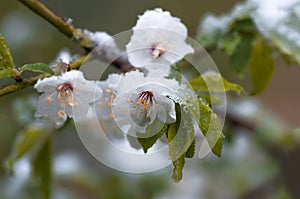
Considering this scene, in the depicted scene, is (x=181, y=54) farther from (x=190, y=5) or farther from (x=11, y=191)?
(x=190, y=5)

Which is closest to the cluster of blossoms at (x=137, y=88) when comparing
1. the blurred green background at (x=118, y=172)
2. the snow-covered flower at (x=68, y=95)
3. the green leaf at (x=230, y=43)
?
the snow-covered flower at (x=68, y=95)

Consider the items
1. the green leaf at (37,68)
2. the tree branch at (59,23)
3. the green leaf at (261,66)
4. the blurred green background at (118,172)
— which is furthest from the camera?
the blurred green background at (118,172)

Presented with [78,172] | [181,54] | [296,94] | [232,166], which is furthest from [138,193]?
[296,94]

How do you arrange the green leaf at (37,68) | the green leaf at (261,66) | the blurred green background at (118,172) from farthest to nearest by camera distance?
1. the blurred green background at (118,172)
2. the green leaf at (261,66)
3. the green leaf at (37,68)

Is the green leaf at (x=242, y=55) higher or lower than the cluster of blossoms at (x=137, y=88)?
higher

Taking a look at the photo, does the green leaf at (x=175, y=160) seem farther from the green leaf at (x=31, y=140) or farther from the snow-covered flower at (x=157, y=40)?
the green leaf at (x=31, y=140)

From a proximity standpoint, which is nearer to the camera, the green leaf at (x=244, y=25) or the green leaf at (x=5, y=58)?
the green leaf at (x=5, y=58)

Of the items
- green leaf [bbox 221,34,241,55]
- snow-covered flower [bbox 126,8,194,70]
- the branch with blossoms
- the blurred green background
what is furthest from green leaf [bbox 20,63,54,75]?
the blurred green background
